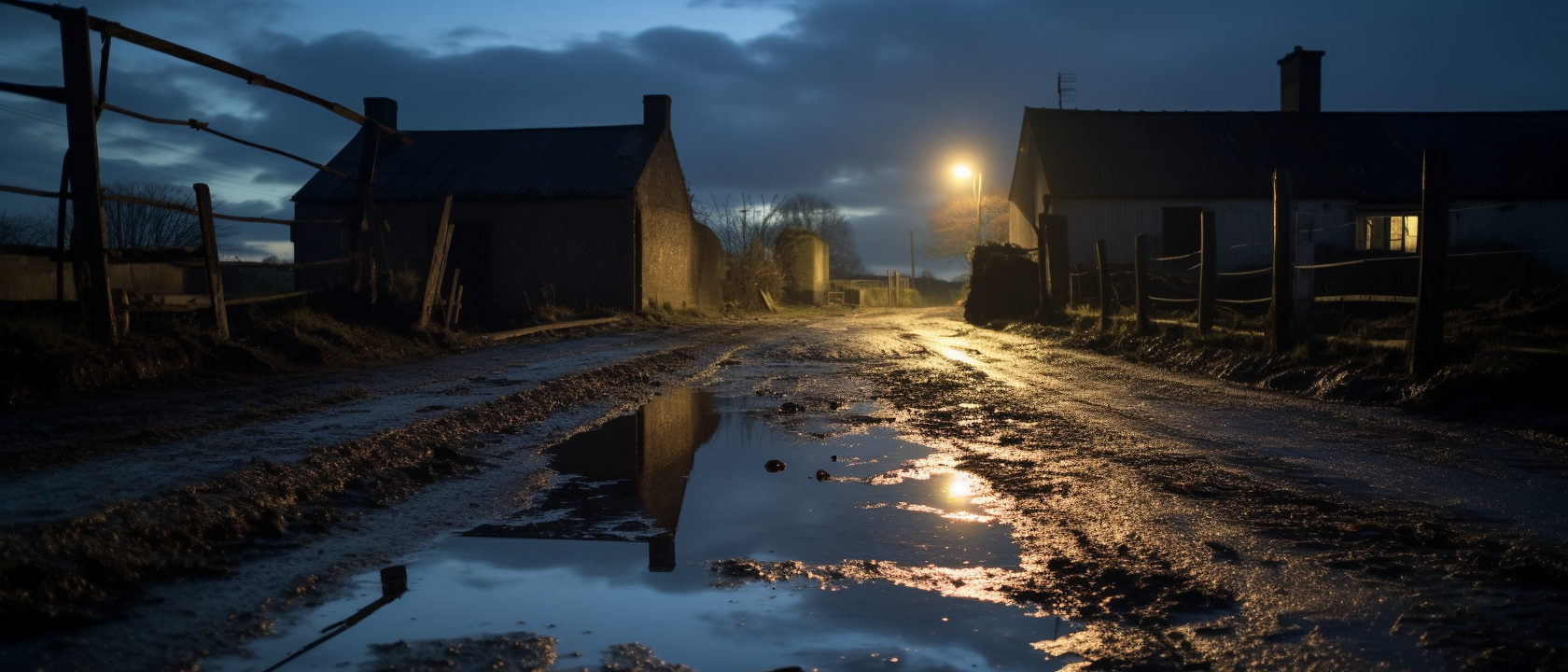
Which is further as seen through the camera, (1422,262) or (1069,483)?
(1422,262)

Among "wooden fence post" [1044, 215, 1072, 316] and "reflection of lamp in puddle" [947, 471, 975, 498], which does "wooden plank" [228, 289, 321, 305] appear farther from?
"wooden fence post" [1044, 215, 1072, 316]

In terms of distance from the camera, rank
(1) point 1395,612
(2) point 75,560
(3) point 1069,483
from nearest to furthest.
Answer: (1) point 1395,612, (2) point 75,560, (3) point 1069,483

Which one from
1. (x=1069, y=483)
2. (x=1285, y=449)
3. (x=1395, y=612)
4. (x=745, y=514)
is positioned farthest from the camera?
(x=1285, y=449)

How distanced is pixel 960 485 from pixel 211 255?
8948 mm

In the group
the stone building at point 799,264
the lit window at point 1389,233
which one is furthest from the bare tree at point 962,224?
the lit window at point 1389,233

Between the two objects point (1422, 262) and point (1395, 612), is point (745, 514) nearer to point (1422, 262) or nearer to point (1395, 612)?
point (1395, 612)

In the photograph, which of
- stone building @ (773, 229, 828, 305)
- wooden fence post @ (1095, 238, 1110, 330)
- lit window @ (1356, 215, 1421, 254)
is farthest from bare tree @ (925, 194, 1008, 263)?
wooden fence post @ (1095, 238, 1110, 330)

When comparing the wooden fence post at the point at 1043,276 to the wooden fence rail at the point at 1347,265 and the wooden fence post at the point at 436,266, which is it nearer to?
the wooden fence rail at the point at 1347,265

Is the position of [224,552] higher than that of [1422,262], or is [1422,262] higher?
[1422,262]

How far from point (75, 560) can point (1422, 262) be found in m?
9.12

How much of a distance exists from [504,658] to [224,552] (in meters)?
1.64

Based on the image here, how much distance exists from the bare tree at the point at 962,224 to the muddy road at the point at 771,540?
6889 centimetres

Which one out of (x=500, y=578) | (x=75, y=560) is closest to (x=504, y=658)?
(x=500, y=578)

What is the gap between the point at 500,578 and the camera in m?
3.67
